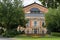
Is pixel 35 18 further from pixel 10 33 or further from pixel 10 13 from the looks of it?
pixel 10 13

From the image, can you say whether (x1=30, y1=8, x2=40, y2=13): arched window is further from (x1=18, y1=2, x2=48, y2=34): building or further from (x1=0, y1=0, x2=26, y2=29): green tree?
(x1=0, y1=0, x2=26, y2=29): green tree

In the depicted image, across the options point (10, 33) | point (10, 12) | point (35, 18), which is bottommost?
point (10, 33)

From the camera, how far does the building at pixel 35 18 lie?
2556 inches

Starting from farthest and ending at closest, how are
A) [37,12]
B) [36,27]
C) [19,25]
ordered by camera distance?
[37,12], [36,27], [19,25]

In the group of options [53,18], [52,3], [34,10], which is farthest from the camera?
[34,10]

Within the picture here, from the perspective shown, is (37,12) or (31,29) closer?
(31,29)

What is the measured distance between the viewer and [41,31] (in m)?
63.9

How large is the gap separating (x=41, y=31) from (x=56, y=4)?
409 inches

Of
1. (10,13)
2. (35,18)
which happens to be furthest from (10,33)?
(35,18)

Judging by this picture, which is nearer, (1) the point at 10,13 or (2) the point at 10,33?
(1) the point at 10,13

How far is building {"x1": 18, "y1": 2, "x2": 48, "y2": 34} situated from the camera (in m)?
64.9

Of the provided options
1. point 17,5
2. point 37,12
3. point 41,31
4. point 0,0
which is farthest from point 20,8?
point 37,12

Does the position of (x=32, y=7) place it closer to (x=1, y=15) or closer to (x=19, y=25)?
(x=19, y=25)

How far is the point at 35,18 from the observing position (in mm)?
72188
